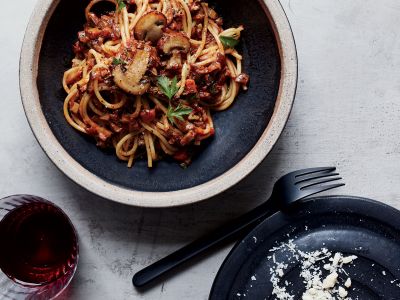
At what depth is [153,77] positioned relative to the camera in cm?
222

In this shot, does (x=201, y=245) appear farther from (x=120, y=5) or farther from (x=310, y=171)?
(x=120, y=5)

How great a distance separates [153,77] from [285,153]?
0.66m

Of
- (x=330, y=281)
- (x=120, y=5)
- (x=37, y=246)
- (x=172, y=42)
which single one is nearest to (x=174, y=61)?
(x=172, y=42)

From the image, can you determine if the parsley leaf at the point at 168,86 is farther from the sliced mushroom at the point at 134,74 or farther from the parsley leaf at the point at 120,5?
the parsley leaf at the point at 120,5

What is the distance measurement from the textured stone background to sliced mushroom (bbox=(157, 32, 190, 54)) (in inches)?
19.9

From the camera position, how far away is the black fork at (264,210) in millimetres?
2391

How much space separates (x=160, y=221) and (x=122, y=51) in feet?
2.40

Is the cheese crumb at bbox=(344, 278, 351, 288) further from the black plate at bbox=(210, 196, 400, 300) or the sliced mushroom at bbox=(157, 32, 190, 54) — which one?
the sliced mushroom at bbox=(157, 32, 190, 54)

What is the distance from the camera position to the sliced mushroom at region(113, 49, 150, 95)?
216cm

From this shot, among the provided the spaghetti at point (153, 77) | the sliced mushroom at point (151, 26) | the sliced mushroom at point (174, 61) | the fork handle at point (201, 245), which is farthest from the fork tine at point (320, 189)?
the sliced mushroom at point (151, 26)

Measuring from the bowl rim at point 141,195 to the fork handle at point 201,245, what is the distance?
327 mm

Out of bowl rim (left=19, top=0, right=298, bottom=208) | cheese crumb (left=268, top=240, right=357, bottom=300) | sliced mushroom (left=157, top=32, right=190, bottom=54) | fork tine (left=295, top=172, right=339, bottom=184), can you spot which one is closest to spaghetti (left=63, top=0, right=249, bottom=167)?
sliced mushroom (left=157, top=32, right=190, bottom=54)

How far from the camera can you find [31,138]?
8.25 ft

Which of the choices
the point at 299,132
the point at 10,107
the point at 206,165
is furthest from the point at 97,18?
the point at 299,132
